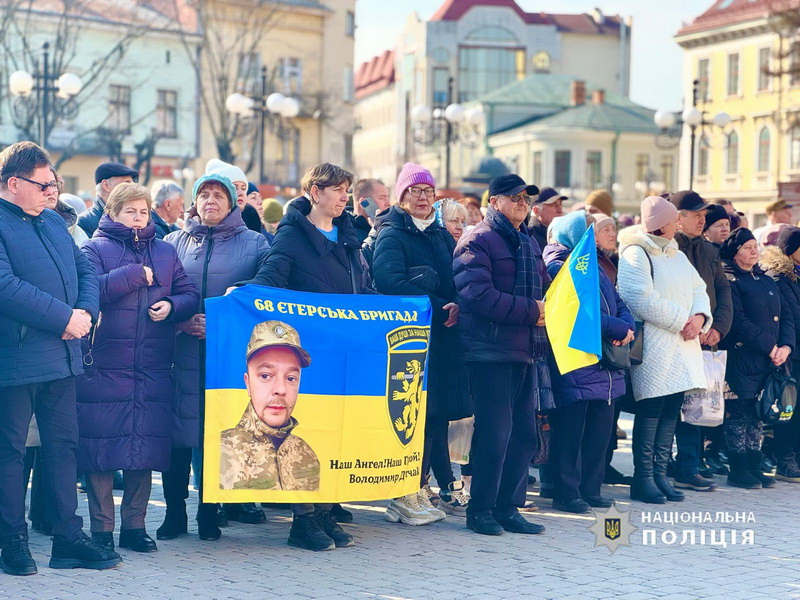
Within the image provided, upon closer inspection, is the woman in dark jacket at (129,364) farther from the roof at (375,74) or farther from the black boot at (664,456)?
the roof at (375,74)

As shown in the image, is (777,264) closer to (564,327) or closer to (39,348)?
(564,327)

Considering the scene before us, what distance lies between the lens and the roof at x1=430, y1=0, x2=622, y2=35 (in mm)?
96444

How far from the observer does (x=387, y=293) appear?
7.98m

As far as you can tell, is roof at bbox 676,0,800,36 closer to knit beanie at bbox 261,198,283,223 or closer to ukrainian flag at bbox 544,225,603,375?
knit beanie at bbox 261,198,283,223

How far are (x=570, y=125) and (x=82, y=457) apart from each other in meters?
70.1

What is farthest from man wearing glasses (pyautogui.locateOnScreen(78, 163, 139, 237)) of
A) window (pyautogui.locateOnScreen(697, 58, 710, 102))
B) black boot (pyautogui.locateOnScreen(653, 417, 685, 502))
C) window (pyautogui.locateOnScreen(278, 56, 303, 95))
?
window (pyautogui.locateOnScreen(697, 58, 710, 102))

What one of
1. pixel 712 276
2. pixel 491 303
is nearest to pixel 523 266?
pixel 491 303

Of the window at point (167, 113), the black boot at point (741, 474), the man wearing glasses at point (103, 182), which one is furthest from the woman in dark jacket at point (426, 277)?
the window at point (167, 113)

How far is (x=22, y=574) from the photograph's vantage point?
6656mm

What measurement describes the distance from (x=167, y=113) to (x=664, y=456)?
1854 inches

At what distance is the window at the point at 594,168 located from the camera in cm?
7606

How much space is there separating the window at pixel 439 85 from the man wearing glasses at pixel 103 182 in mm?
85851

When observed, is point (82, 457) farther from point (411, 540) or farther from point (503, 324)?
point (503, 324)

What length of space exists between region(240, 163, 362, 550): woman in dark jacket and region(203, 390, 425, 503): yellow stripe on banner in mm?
265
